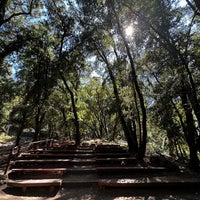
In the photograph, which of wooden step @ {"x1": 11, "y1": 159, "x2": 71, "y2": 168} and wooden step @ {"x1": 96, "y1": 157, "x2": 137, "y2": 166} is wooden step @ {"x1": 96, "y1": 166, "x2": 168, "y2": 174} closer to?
wooden step @ {"x1": 96, "y1": 157, "x2": 137, "y2": 166}

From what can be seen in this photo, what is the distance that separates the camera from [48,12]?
14.7 m

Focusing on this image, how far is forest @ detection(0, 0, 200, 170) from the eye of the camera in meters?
7.62

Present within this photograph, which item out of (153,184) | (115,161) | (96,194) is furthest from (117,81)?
(96,194)

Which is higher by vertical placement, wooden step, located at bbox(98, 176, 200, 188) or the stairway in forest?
the stairway in forest

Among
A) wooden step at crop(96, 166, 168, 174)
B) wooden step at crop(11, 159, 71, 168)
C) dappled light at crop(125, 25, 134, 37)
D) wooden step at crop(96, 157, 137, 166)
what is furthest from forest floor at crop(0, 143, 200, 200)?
dappled light at crop(125, 25, 134, 37)

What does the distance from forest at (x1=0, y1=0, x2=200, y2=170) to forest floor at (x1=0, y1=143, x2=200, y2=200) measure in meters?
2.72

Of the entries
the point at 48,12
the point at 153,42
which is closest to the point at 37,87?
the point at 48,12

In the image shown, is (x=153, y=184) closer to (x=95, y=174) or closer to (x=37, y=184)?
(x=95, y=174)

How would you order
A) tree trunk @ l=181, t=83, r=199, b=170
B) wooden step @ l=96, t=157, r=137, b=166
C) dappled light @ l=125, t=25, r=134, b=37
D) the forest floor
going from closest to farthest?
the forest floor → tree trunk @ l=181, t=83, r=199, b=170 → wooden step @ l=96, t=157, r=137, b=166 → dappled light @ l=125, t=25, r=134, b=37

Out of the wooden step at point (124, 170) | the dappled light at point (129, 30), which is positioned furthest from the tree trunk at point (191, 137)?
the dappled light at point (129, 30)

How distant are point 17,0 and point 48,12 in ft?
7.50

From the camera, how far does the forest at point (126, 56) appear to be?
7625 millimetres

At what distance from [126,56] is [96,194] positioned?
824cm

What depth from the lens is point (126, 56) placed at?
38.1 ft
